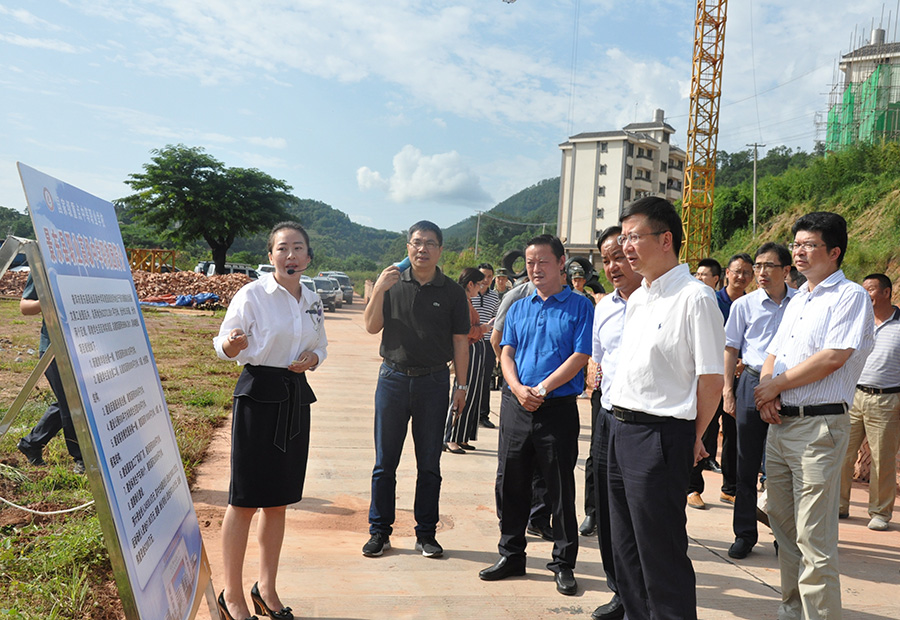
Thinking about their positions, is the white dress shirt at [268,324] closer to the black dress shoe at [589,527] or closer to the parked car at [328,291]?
the black dress shoe at [589,527]

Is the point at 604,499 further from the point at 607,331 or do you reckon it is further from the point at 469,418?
the point at 469,418

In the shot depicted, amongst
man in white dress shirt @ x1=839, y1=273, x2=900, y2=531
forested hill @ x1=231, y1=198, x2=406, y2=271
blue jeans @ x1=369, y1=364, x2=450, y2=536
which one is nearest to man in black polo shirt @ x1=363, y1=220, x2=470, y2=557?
blue jeans @ x1=369, y1=364, x2=450, y2=536

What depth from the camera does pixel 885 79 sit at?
35.0m

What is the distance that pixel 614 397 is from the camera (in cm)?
291

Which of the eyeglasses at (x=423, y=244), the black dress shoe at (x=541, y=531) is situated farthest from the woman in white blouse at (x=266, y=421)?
the black dress shoe at (x=541, y=531)

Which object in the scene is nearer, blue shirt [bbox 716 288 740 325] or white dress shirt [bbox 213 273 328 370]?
white dress shirt [bbox 213 273 328 370]

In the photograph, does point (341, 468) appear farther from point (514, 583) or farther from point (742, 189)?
point (742, 189)

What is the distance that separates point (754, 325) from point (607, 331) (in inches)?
59.6

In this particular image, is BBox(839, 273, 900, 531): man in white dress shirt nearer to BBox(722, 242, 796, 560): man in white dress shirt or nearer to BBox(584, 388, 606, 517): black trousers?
BBox(722, 242, 796, 560): man in white dress shirt

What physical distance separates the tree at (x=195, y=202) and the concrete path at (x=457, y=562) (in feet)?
103

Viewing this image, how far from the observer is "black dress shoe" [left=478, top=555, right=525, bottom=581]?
383cm

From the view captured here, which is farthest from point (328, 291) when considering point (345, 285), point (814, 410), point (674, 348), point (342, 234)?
point (342, 234)

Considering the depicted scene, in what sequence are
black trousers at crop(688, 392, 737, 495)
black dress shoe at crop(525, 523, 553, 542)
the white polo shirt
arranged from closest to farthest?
the white polo shirt, black dress shoe at crop(525, 523, 553, 542), black trousers at crop(688, 392, 737, 495)

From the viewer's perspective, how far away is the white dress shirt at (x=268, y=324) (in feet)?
10.5
